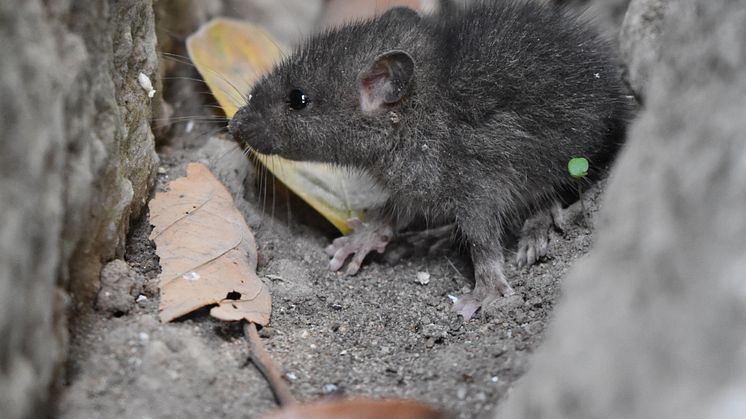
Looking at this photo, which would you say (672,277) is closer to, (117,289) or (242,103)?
(117,289)

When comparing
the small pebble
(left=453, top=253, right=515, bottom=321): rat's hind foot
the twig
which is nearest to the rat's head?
(left=453, top=253, right=515, bottom=321): rat's hind foot

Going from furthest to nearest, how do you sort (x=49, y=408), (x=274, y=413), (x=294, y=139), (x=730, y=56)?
(x=294, y=139) < (x=274, y=413) < (x=49, y=408) < (x=730, y=56)

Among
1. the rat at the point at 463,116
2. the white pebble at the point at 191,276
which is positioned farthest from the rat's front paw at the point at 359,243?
the white pebble at the point at 191,276

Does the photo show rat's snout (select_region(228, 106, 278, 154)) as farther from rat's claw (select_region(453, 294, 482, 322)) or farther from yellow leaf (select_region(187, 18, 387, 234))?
rat's claw (select_region(453, 294, 482, 322))

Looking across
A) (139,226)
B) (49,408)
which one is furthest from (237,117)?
(49,408)

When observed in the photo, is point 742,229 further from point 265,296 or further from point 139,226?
point 139,226

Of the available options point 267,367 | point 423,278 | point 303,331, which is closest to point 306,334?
point 303,331
